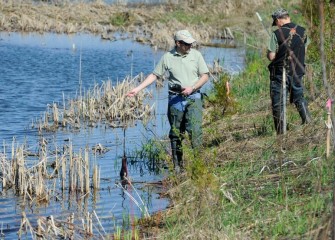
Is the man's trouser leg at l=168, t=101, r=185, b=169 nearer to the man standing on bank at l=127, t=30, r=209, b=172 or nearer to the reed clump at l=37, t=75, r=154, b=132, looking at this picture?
the man standing on bank at l=127, t=30, r=209, b=172

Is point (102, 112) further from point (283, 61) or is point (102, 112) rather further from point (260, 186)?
point (260, 186)

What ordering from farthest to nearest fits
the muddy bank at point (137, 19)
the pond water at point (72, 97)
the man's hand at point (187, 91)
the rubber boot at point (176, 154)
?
1. the muddy bank at point (137, 19)
2. the rubber boot at point (176, 154)
3. the man's hand at point (187, 91)
4. the pond water at point (72, 97)

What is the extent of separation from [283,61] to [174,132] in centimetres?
159

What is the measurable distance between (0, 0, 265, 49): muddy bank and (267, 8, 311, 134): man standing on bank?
19735 millimetres

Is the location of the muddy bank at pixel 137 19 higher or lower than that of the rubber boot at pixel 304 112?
lower

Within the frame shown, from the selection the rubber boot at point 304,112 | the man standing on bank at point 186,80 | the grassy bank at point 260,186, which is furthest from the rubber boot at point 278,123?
the man standing on bank at point 186,80

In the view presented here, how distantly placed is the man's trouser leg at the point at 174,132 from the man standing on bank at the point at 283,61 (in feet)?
3.94

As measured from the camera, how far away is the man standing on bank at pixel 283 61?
33.8ft

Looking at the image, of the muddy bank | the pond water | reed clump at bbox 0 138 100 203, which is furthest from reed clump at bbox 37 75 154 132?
the muddy bank

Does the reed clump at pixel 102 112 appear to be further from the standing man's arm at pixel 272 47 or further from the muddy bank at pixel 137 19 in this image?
the muddy bank at pixel 137 19

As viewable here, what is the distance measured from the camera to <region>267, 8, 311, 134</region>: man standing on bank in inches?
405

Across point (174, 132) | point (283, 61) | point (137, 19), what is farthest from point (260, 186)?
point (137, 19)

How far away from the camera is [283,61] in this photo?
33.8 feet

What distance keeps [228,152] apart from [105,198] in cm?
166
